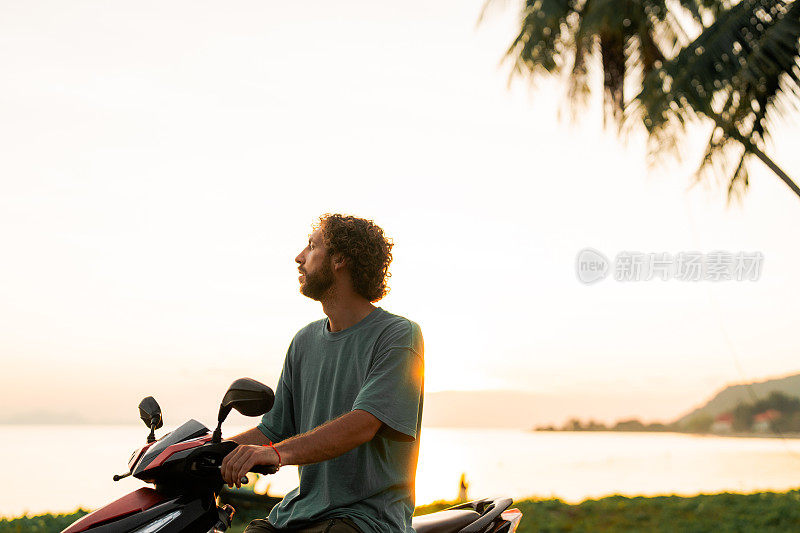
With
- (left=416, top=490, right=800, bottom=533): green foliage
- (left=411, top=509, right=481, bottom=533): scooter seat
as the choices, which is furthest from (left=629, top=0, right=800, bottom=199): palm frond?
(left=411, top=509, right=481, bottom=533): scooter seat

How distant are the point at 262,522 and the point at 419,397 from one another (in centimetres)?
71

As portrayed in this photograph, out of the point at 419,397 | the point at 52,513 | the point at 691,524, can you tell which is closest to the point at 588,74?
the point at 691,524

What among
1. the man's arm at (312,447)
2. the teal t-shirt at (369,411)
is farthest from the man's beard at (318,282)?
the man's arm at (312,447)

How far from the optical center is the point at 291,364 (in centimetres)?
293

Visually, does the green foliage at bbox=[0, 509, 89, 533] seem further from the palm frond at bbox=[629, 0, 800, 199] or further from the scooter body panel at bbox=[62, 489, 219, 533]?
the palm frond at bbox=[629, 0, 800, 199]

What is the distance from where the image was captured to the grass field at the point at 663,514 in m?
8.15

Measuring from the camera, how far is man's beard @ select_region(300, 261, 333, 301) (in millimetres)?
2682

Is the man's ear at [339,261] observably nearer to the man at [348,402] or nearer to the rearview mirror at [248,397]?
the man at [348,402]

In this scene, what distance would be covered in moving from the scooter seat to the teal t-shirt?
1.16 ft

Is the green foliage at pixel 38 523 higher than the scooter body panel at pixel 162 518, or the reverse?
the scooter body panel at pixel 162 518

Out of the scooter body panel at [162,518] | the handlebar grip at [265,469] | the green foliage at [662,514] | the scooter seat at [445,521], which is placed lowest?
the green foliage at [662,514]

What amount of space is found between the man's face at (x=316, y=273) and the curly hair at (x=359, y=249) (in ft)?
0.11

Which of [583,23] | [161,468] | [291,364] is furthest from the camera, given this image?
[583,23]

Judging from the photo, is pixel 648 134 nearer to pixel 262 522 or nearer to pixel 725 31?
pixel 725 31
